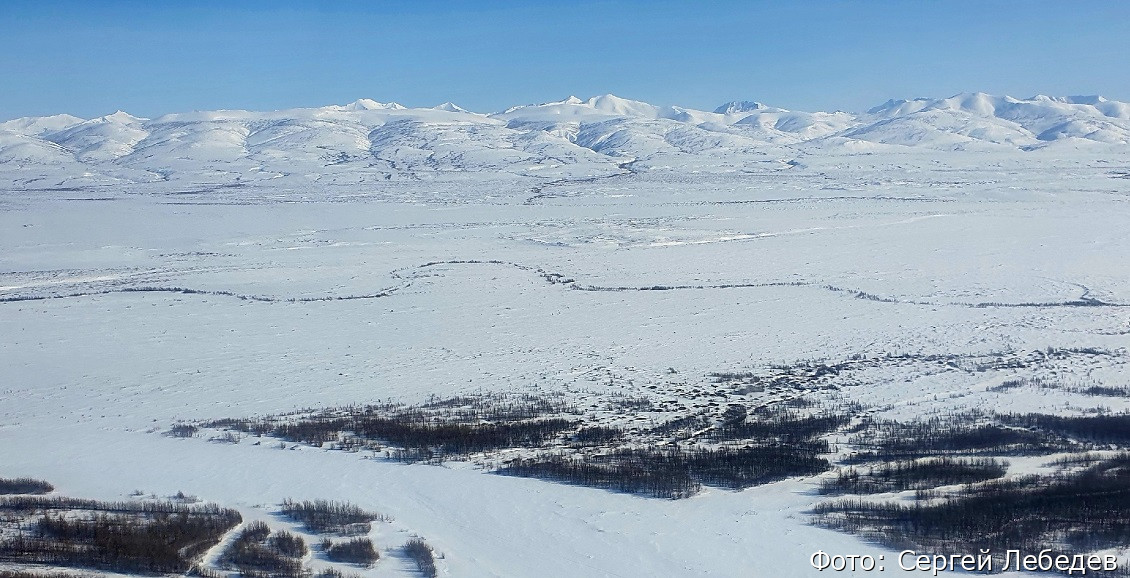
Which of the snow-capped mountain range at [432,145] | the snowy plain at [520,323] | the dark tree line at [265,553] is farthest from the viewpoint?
the snow-capped mountain range at [432,145]

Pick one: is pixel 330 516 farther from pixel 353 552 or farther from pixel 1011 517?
pixel 1011 517

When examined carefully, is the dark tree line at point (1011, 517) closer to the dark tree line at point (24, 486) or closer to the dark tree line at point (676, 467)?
the dark tree line at point (676, 467)

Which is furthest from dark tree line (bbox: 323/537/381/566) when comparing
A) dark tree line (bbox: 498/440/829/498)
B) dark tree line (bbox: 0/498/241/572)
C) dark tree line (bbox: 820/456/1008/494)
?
dark tree line (bbox: 820/456/1008/494)

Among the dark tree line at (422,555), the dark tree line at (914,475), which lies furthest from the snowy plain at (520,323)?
the dark tree line at (914,475)

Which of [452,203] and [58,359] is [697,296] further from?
[452,203]

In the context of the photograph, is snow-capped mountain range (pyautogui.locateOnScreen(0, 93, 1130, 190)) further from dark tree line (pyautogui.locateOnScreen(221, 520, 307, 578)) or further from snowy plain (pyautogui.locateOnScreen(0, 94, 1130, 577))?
dark tree line (pyautogui.locateOnScreen(221, 520, 307, 578))

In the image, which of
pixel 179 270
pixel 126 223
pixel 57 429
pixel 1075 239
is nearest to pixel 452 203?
pixel 126 223

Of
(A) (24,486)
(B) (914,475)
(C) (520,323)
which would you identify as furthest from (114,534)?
(C) (520,323)
